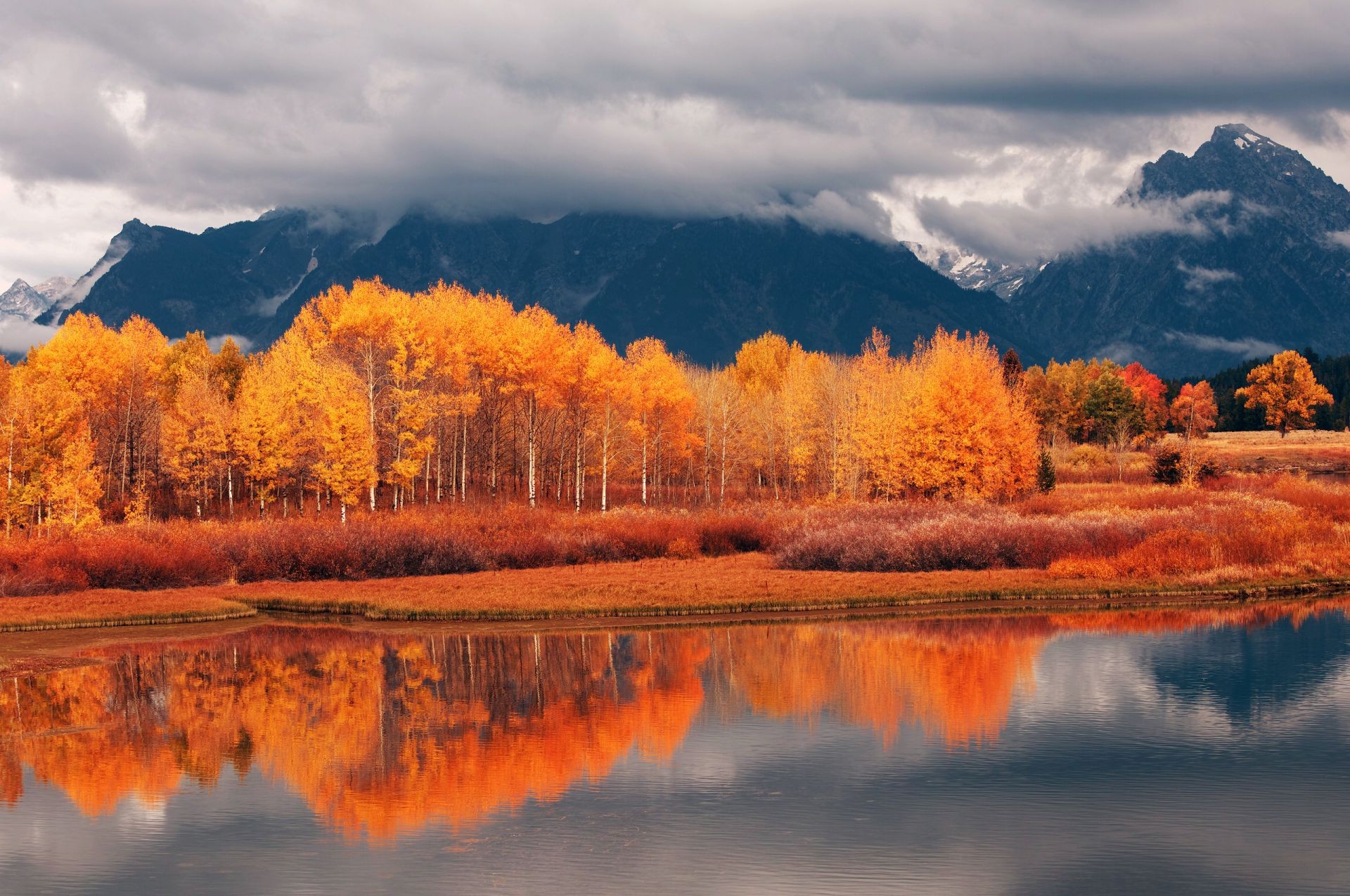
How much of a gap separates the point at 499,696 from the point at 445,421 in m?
62.9

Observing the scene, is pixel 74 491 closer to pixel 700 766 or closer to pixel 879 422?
pixel 879 422

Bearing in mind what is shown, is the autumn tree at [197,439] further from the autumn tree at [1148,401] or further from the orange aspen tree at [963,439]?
the autumn tree at [1148,401]

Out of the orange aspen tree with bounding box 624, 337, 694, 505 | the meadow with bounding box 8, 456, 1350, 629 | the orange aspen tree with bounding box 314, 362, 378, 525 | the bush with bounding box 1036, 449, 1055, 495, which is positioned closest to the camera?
the meadow with bounding box 8, 456, 1350, 629

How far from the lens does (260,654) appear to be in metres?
35.8

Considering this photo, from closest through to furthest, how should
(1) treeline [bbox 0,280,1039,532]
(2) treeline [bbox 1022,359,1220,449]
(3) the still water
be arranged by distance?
1. (3) the still water
2. (1) treeline [bbox 0,280,1039,532]
3. (2) treeline [bbox 1022,359,1220,449]

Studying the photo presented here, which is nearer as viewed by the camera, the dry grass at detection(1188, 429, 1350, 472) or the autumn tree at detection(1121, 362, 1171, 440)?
the dry grass at detection(1188, 429, 1350, 472)

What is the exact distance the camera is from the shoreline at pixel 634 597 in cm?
4119

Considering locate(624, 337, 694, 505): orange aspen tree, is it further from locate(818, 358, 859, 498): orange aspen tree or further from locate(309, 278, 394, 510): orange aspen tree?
locate(309, 278, 394, 510): orange aspen tree

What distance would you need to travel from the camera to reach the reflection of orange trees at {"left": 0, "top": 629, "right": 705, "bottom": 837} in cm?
2155

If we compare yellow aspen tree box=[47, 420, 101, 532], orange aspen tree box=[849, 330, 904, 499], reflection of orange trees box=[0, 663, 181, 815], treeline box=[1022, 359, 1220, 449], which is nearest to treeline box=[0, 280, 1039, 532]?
yellow aspen tree box=[47, 420, 101, 532]

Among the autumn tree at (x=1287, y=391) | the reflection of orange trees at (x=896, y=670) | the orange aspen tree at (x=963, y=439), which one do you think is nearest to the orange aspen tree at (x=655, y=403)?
the orange aspen tree at (x=963, y=439)

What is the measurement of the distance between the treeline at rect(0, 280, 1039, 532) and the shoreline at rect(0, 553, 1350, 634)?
25131 mm

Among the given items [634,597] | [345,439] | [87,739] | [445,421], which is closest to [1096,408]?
[445,421]

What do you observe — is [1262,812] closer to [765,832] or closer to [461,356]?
[765,832]
